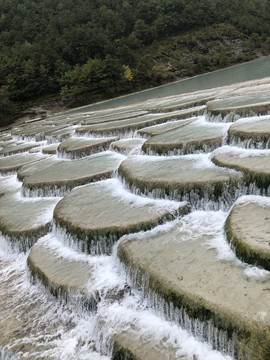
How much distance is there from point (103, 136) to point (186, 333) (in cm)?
903

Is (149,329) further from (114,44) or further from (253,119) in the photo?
(114,44)

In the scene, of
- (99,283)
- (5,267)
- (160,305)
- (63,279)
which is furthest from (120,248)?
(5,267)

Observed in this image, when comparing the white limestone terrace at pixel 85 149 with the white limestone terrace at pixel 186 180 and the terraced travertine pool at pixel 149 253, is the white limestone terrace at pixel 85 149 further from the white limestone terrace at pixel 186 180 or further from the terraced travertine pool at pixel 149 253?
the white limestone terrace at pixel 186 180

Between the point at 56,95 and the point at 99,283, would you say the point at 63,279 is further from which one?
the point at 56,95

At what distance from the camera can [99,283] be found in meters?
4.59

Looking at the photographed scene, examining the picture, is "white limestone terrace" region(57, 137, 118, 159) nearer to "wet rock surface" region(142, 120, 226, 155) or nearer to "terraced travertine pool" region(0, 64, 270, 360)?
"terraced travertine pool" region(0, 64, 270, 360)

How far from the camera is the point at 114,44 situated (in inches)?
2741

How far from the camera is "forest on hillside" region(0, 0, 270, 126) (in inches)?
1929

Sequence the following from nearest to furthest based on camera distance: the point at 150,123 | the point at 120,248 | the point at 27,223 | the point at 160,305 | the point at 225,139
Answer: the point at 160,305 → the point at 120,248 → the point at 27,223 → the point at 225,139 → the point at 150,123

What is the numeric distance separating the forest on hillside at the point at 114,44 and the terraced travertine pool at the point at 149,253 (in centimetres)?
3630

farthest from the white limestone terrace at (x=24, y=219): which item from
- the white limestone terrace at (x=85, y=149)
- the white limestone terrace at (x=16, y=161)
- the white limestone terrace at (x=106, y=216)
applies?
the white limestone terrace at (x=16, y=161)

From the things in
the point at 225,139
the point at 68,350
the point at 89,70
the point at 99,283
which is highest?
the point at 89,70

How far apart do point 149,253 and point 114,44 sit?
7171 cm

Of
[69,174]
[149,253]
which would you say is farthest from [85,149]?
[149,253]
